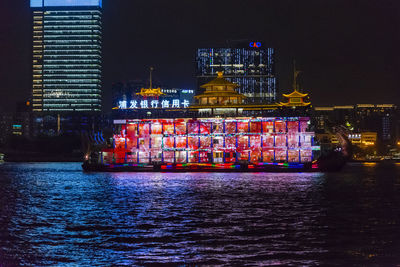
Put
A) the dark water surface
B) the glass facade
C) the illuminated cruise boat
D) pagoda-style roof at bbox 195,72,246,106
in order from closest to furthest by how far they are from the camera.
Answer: the dark water surface, the illuminated cruise boat, the glass facade, pagoda-style roof at bbox 195,72,246,106

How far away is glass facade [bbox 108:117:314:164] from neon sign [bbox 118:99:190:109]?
3.72m

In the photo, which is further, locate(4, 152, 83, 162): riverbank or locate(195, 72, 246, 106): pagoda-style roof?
locate(4, 152, 83, 162): riverbank

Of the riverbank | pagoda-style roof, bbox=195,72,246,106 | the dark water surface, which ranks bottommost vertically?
the dark water surface

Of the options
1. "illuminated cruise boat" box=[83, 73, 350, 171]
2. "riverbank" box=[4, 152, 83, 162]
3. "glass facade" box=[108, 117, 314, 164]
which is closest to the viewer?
"illuminated cruise boat" box=[83, 73, 350, 171]

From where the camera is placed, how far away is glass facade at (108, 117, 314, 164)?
76.8 meters

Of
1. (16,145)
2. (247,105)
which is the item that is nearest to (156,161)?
(247,105)

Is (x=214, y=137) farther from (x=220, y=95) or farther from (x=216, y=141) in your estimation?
(x=220, y=95)

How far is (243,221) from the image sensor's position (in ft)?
93.8

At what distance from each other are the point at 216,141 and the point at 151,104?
1235 cm

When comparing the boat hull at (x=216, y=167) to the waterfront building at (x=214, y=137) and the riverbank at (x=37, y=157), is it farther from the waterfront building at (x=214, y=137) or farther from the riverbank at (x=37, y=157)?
the riverbank at (x=37, y=157)

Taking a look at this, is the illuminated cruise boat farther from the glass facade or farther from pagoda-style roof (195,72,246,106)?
pagoda-style roof (195,72,246,106)

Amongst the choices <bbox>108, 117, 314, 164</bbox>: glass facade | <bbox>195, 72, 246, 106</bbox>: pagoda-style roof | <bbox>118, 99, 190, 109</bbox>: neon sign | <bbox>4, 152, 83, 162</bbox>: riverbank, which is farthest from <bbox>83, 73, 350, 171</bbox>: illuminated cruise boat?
<bbox>4, 152, 83, 162</bbox>: riverbank

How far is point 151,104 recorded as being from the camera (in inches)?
3354

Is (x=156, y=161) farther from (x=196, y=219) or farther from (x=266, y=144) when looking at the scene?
(x=196, y=219)
